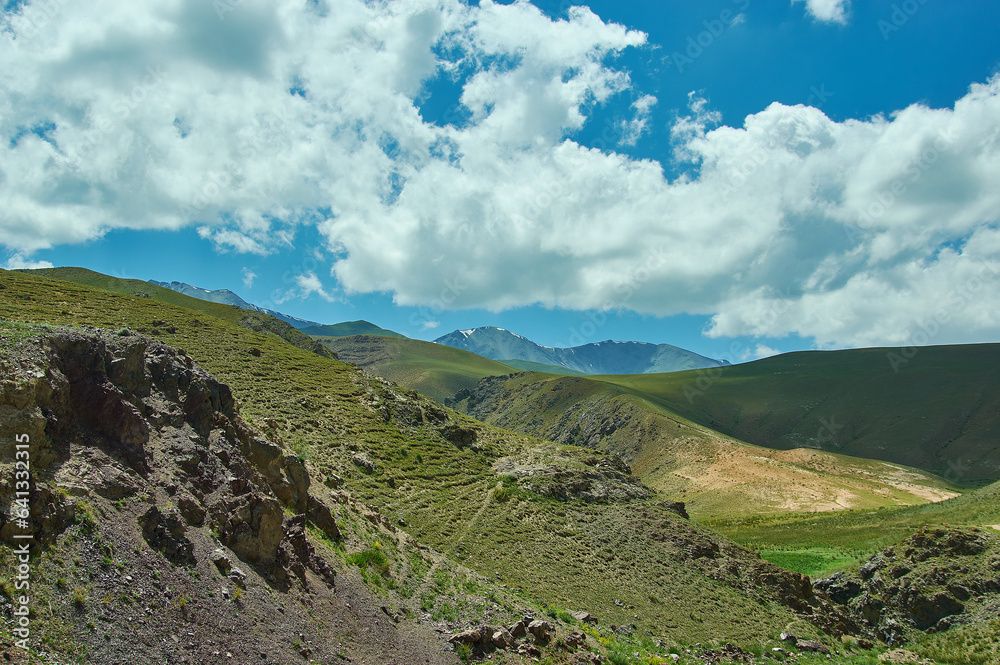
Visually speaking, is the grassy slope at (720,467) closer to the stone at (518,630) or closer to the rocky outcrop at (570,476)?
the rocky outcrop at (570,476)

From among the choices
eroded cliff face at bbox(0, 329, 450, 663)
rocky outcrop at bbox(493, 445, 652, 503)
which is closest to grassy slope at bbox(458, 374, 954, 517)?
rocky outcrop at bbox(493, 445, 652, 503)

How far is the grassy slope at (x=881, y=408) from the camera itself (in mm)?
116812

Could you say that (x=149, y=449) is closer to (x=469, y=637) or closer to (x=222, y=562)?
(x=222, y=562)

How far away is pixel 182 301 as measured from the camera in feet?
397

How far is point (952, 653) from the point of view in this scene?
24.4m

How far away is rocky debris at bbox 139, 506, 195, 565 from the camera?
1110cm

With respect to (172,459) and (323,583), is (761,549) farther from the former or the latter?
(172,459)

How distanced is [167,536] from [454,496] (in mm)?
24209

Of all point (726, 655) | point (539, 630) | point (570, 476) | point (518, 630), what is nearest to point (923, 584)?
point (726, 655)

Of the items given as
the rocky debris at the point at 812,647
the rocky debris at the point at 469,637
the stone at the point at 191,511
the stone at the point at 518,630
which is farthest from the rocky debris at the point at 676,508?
the stone at the point at 191,511

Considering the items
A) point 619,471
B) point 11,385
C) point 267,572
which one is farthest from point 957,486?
point 11,385

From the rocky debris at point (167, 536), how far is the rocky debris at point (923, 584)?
36.2 metres

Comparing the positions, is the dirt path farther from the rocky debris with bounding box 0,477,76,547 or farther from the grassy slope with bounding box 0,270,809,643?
the rocky debris with bounding box 0,477,76,547

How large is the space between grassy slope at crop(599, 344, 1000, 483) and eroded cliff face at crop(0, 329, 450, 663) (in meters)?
129
